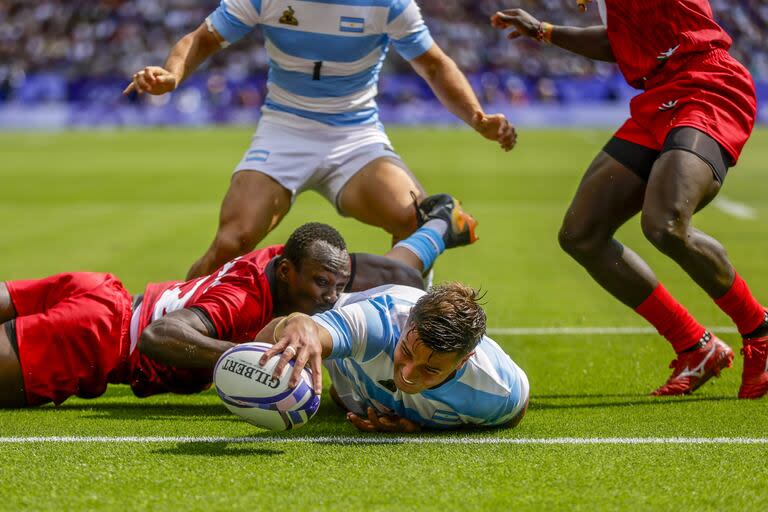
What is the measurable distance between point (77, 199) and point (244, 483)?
629 inches

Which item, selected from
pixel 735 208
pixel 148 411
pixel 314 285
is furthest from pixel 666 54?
pixel 735 208

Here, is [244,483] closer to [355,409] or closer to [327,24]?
[355,409]

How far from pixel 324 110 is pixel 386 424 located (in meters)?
3.02

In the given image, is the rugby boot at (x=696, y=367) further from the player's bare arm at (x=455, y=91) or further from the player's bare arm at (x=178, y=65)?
the player's bare arm at (x=178, y=65)

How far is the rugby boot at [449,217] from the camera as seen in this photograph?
22.6 feet

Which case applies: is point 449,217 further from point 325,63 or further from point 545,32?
point 325,63

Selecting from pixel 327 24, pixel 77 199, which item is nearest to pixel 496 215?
pixel 77 199

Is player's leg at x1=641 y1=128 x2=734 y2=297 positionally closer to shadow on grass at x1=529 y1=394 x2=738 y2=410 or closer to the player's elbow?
shadow on grass at x1=529 y1=394 x2=738 y2=410

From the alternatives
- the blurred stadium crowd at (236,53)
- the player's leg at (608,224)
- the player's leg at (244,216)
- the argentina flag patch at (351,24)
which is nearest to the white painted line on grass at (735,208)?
the argentina flag patch at (351,24)

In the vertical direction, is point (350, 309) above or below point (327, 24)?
below

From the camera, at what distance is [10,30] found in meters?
49.6

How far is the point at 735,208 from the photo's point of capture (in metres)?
17.7

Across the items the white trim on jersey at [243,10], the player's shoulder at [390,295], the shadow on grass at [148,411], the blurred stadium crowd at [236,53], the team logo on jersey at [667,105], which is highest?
the white trim on jersey at [243,10]

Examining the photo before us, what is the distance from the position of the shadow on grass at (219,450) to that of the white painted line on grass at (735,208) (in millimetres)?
13099
